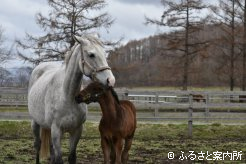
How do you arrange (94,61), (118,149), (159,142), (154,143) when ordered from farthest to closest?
(159,142) < (154,143) < (118,149) < (94,61)

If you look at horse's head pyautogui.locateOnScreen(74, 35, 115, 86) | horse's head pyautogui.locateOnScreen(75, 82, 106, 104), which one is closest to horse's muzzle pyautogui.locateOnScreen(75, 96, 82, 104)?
horse's head pyautogui.locateOnScreen(75, 82, 106, 104)

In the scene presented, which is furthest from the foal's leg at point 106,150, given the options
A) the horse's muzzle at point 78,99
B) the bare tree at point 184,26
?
the bare tree at point 184,26

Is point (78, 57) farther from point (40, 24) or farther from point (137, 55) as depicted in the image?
point (137, 55)

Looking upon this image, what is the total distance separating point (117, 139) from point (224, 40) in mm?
19051

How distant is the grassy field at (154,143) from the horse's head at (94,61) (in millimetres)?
2786

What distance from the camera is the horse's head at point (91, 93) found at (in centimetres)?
524

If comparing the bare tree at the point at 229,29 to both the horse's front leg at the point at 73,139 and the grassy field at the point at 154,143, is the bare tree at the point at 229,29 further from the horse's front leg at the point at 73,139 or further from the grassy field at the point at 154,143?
the horse's front leg at the point at 73,139

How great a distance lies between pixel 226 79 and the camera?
86.8ft

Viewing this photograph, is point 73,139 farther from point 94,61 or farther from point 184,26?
point 184,26

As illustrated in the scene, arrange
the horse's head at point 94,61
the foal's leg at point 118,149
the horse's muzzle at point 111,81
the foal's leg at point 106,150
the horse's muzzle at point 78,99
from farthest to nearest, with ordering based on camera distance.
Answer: the foal's leg at point 106,150, the foal's leg at point 118,149, the horse's muzzle at point 78,99, the horse's head at point 94,61, the horse's muzzle at point 111,81

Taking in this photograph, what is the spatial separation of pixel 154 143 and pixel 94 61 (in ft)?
17.9

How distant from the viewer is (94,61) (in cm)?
491

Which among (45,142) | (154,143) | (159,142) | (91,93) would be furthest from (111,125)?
(159,142)

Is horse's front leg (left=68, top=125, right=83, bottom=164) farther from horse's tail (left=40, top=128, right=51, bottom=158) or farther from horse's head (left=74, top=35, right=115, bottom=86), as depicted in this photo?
horse's tail (left=40, top=128, right=51, bottom=158)
